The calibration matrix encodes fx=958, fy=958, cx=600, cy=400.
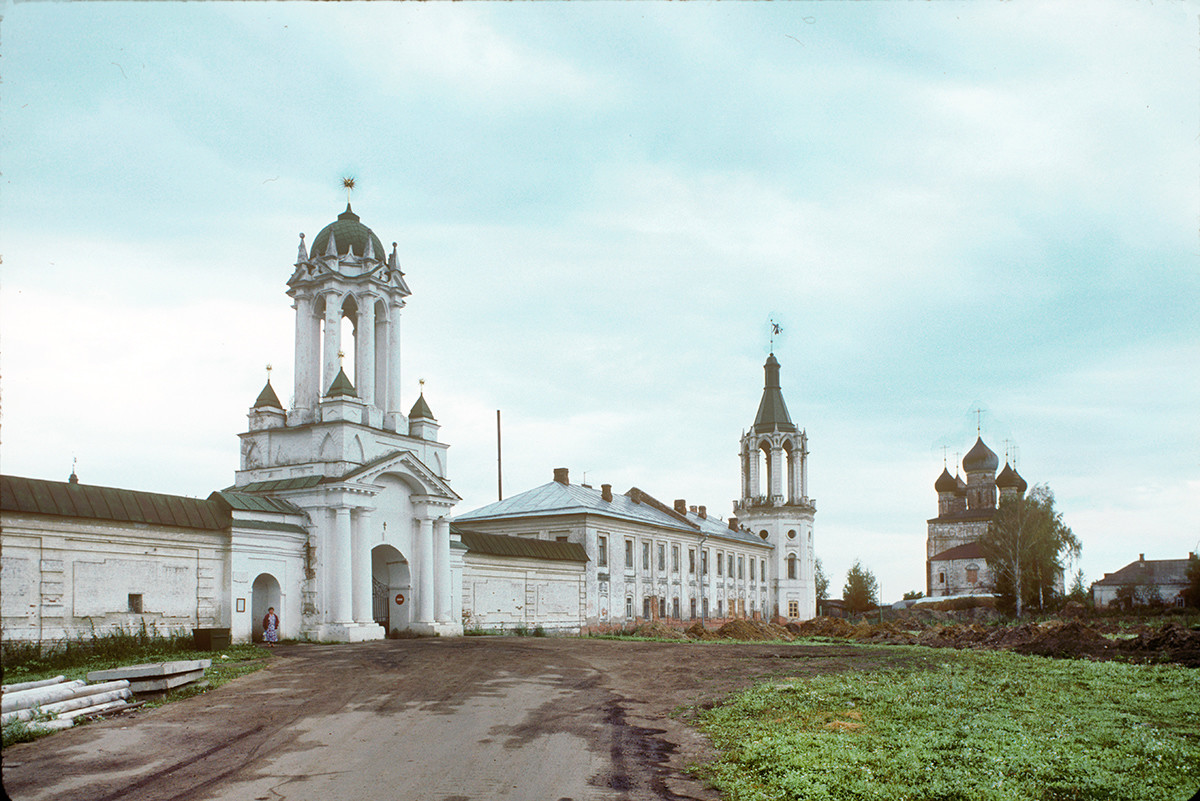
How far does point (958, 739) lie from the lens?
10.5 meters

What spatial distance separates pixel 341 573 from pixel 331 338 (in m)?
8.66

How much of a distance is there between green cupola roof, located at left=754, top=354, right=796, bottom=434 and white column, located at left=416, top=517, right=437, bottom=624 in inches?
1556

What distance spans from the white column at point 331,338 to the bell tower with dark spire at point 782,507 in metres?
40.7

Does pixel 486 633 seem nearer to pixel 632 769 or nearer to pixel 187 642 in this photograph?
pixel 187 642

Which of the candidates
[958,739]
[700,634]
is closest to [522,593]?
[700,634]

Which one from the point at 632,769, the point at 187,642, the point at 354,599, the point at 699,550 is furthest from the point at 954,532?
the point at 632,769

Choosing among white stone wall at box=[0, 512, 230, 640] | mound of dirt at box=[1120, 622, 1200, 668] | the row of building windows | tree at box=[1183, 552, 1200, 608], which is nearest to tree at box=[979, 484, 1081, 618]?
tree at box=[1183, 552, 1200, 608]

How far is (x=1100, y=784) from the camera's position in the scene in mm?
8203

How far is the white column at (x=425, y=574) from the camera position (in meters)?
32.3

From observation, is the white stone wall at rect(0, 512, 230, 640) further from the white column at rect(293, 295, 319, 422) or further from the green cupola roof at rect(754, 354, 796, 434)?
the green cupola roof at rect(754, 354, 796, 434)

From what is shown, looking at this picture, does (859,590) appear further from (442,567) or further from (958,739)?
(958,739)

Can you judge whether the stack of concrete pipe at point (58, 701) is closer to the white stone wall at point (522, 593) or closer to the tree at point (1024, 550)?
the white stone wall at point (522, 593)

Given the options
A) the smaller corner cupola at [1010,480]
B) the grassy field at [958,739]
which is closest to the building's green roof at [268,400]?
the grassy field at [958,739]

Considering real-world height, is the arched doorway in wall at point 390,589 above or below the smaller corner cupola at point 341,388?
below
